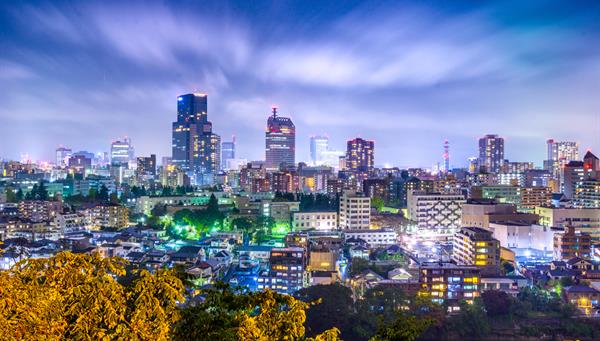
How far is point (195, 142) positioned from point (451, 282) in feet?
120

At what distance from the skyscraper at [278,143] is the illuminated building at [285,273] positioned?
37008 mm

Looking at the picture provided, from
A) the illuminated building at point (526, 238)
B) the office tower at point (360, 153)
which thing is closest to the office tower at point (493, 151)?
the office tower at point (360, 153)

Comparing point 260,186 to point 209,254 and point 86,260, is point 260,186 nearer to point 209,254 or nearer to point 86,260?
point 209,254

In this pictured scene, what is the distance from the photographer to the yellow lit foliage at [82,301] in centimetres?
160

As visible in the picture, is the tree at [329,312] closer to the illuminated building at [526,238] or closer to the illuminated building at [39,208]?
the illuminated building at [526,238]

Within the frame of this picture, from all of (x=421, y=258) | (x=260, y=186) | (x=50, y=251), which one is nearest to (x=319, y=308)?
(x=421, y=258)

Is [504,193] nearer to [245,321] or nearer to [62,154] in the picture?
[245,321]

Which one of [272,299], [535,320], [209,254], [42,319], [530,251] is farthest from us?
[530,251]

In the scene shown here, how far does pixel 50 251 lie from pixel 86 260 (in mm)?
10792

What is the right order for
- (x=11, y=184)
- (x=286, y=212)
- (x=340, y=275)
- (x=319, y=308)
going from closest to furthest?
(x=319, y=308)
(x=340, y=275)
(x=286, y=212)
(x=11, y=184)

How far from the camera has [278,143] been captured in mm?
47906

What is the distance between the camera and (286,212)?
20000 mm

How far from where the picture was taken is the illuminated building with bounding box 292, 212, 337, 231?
1800 centimetres

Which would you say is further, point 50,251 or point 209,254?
point 209,254
